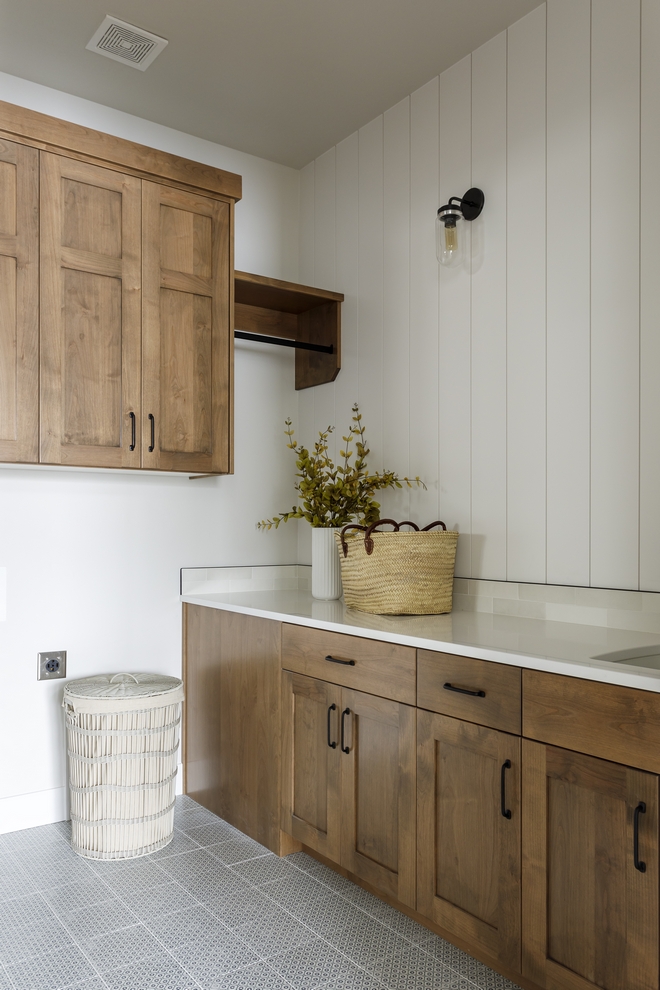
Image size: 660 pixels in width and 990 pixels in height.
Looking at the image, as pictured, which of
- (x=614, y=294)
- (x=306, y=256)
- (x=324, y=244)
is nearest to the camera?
(x=614, y=294)

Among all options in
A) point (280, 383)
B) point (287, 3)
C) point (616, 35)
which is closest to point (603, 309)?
point (616, 35)

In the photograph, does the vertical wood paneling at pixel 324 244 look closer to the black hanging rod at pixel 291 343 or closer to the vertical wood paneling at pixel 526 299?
the black hanging rod at pixel 291 343

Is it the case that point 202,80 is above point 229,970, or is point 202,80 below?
above

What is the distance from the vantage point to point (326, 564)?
270 centimetres

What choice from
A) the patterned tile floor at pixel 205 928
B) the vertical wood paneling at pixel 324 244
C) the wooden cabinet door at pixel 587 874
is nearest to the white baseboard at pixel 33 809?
the patterned tile floor at pixel 205 928

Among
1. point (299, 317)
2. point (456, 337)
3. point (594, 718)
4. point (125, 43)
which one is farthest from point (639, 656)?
point (125, 43)

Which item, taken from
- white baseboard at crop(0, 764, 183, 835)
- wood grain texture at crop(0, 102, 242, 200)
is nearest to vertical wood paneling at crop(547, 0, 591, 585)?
wood grain texture at crop(0, 102, 242, 200)

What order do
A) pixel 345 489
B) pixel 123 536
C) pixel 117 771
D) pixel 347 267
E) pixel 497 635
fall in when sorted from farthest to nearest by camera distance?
pixel 347 267 < pixel 123 536 < pixel 345 489 < pixel 117 771 < pixel 497 635

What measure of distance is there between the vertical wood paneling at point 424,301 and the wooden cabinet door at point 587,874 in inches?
47.1

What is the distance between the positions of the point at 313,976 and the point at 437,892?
34 cm

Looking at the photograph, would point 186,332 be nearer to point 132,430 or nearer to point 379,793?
point 132,430

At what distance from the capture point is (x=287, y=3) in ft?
7.24

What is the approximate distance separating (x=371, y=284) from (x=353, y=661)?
60.7 inches

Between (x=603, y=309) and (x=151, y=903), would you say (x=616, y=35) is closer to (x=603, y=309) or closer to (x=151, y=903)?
(x=603, y=309)
